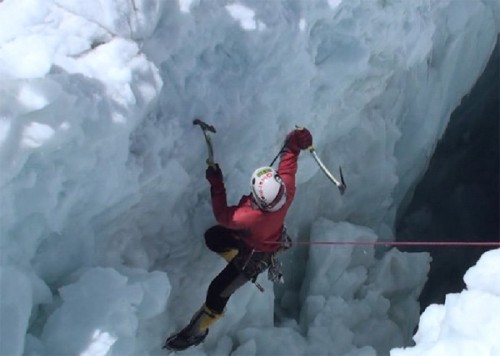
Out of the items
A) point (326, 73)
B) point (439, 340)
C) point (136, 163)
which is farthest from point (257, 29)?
point (439, 340)

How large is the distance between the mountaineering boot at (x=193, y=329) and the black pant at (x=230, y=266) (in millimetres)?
39

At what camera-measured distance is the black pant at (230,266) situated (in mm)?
3971

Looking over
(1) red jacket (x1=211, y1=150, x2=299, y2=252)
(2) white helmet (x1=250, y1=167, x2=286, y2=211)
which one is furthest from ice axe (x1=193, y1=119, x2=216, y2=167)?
(2) white helmet (x1=250, y1=167, x2=286, y2=211)

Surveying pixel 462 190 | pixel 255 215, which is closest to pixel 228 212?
pixel 255 215

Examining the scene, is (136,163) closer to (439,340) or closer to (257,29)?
(257,29)

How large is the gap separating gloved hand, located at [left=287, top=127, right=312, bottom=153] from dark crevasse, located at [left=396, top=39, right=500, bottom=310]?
3.20 m

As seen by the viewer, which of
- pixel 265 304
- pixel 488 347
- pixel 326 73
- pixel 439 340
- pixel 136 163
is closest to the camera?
pixel 488 347

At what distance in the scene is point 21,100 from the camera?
9.60 ft

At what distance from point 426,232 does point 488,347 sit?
4.26 metres

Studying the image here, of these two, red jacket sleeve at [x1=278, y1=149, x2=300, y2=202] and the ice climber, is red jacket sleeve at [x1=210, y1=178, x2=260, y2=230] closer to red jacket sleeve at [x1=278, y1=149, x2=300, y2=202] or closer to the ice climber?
the ice climber

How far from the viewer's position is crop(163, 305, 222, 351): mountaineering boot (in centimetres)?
396

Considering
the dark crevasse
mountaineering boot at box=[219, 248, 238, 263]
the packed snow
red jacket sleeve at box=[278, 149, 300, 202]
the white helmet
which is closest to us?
the packed snow

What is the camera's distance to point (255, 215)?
12.4ft

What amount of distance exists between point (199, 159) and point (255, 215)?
434 mm
